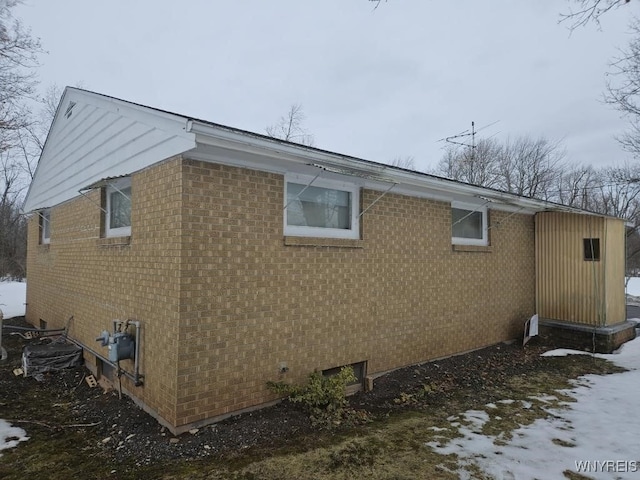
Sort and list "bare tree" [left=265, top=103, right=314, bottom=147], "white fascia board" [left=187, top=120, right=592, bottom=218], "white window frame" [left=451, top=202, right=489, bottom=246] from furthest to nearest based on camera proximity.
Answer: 1. "bare tree" [left=265, top=103, right=314, bottom=147]
2. "white window frame" [left=451, top=202, right=489, bottom=246]
3. "white fascia board" [left=187, top=120, right=592, bottom=218]

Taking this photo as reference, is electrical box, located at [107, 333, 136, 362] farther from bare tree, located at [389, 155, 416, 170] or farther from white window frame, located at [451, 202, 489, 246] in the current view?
bare tree, located at [389, 155, 416, 170]

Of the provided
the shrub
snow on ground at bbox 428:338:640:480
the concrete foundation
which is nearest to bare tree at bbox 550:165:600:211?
the concrete foundation

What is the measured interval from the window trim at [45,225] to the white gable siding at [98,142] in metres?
0.24

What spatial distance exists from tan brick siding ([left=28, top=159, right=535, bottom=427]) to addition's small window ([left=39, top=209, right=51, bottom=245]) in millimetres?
2790

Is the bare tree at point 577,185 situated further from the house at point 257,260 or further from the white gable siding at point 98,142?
the white gable siding at point 98,142

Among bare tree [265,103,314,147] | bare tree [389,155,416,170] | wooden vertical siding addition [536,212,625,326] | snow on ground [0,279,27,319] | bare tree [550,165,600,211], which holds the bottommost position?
snow on ground [0,279,27,319]

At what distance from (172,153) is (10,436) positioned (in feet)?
11.2

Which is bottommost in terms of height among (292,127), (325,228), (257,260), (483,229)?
(257,260)

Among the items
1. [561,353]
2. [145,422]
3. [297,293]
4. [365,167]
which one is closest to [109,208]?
[145,422]

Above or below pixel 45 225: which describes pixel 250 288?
below

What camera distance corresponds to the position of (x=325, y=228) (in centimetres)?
497

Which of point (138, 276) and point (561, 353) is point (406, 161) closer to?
point (561, 353)

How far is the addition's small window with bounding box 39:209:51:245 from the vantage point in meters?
9.04

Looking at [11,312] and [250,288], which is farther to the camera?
[11,312]
